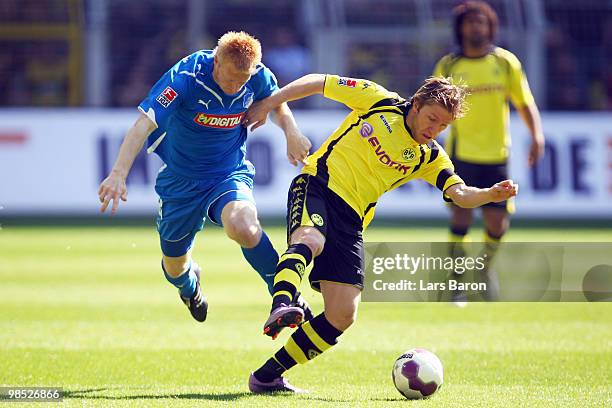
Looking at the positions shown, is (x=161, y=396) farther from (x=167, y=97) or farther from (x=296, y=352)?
(x=167, y=97)

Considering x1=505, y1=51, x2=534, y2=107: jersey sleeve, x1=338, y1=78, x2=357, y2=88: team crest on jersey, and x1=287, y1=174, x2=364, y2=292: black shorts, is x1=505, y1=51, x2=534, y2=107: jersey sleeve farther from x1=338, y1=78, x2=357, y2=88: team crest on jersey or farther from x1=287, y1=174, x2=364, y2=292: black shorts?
x1=287, y1=174, x2=364, y2=292: black shorts

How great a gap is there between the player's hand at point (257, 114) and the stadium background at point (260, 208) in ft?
5.30

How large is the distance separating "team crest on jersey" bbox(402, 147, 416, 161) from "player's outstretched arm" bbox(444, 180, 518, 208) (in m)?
0.32

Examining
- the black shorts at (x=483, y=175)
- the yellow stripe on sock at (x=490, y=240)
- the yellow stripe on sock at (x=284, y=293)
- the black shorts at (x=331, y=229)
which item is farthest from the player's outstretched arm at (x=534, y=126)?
the yellow stripe on sock at (x=284, y=293)

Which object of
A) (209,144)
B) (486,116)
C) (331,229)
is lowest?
(486,116)

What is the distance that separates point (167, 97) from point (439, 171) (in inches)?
69.0

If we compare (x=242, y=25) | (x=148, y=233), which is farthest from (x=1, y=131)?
(x=242, y=25)

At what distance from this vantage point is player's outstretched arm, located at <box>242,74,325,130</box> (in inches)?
263

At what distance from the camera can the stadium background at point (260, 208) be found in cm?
690

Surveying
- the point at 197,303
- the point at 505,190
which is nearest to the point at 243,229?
the point at 197,303

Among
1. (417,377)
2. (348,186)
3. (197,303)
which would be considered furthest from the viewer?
(197,303)

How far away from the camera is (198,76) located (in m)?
7.02

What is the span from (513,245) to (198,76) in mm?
7420

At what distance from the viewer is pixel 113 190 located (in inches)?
235
